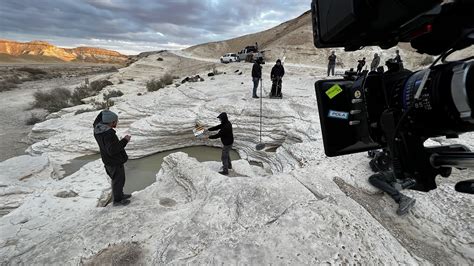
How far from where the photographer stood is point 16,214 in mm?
4539

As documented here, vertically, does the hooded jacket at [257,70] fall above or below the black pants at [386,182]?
above

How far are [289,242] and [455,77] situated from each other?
67.5 inches

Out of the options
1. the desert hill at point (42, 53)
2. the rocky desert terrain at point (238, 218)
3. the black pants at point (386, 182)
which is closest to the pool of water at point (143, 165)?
the rocky desert terrain at point (238, 218)

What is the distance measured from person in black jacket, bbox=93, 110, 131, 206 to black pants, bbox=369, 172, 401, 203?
365 centimetres

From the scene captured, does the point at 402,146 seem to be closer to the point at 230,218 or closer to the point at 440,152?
the point at 440,152

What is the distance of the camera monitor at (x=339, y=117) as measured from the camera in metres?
1.86

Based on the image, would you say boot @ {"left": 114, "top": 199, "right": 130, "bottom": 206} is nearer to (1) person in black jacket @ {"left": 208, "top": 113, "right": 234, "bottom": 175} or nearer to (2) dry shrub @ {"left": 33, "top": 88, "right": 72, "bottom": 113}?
(1) person in black jacket @ {"left": 208, "top": 113, "right": 234, "bottom": 175}

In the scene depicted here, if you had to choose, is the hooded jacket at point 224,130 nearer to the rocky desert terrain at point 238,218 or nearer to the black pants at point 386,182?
the rocky desert terrain at point 238,218

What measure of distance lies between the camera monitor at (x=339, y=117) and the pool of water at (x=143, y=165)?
5.76 m

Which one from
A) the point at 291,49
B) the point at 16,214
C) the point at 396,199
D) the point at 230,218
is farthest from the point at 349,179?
the point at 291,49

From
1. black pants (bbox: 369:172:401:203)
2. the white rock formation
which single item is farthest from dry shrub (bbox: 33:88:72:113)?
black pants (bbox: 369:172:401:203)

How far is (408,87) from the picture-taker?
152 cm

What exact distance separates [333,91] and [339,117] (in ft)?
0.62

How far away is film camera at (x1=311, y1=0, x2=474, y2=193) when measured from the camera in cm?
121
